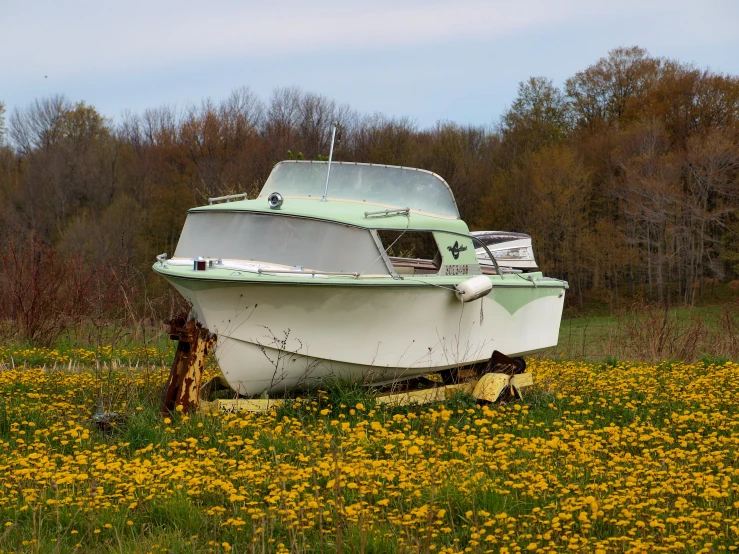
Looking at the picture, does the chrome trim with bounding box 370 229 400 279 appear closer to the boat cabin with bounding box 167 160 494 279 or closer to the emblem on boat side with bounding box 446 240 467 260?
the boat cabin with bounding box 167 160 494 279

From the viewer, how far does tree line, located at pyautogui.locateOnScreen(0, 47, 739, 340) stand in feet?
159

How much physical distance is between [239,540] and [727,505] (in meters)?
3.09

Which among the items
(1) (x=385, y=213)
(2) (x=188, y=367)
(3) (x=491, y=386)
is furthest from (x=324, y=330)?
(3) (x=491, y=386)

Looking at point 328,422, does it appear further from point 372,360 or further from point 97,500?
point 97,500

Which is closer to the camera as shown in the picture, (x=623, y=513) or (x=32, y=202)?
(x=623, y=513)

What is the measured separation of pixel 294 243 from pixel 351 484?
3694 mm

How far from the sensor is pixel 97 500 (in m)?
5.48

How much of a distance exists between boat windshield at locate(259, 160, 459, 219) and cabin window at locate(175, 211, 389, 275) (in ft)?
4.67

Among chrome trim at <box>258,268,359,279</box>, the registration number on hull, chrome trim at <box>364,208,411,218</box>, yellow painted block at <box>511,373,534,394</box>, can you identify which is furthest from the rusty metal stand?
yellow painted block at <box>511,373,534,394</box>

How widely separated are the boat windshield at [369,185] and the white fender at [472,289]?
1.42 metres

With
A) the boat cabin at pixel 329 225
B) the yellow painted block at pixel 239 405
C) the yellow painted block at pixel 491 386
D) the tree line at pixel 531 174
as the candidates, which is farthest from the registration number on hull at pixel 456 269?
the tree line at pixel 531 174

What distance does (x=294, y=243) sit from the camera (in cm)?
857

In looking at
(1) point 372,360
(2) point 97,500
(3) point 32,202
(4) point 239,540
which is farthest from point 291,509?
(3) point 32,202

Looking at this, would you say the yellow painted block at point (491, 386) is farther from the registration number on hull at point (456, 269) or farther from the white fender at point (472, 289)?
the registration number on hull at point (456, 269)
